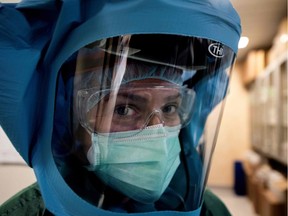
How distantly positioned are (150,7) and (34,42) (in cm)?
23

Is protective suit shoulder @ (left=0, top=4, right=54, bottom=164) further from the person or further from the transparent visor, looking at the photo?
the transparent visor

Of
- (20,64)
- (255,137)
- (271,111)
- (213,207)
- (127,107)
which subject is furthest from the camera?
(255,137)

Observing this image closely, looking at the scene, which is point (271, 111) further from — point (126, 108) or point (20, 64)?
point (20, 64)

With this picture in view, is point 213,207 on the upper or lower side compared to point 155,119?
lower

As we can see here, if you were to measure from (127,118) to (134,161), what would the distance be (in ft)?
0.31

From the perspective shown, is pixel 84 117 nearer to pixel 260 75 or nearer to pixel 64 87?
pixel 64 87

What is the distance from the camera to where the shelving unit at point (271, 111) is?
2.58 meters

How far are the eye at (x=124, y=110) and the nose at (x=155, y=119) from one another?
1.6 inches

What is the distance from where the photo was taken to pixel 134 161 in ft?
1.83

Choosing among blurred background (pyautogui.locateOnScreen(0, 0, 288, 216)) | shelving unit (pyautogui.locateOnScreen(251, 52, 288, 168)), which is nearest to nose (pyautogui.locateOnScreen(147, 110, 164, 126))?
blurred background (pyautogui.locateOnScreen(0, 0, 288, 216))

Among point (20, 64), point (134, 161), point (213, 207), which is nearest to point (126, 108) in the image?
point (134, 161)

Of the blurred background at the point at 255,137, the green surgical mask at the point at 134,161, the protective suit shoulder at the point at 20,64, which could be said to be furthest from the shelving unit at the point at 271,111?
the protective suit shoulder at the point at 20,64

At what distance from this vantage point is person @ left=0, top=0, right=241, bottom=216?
0.45 m

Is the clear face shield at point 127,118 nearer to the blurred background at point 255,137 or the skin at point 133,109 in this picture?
the skin at point 133,109
